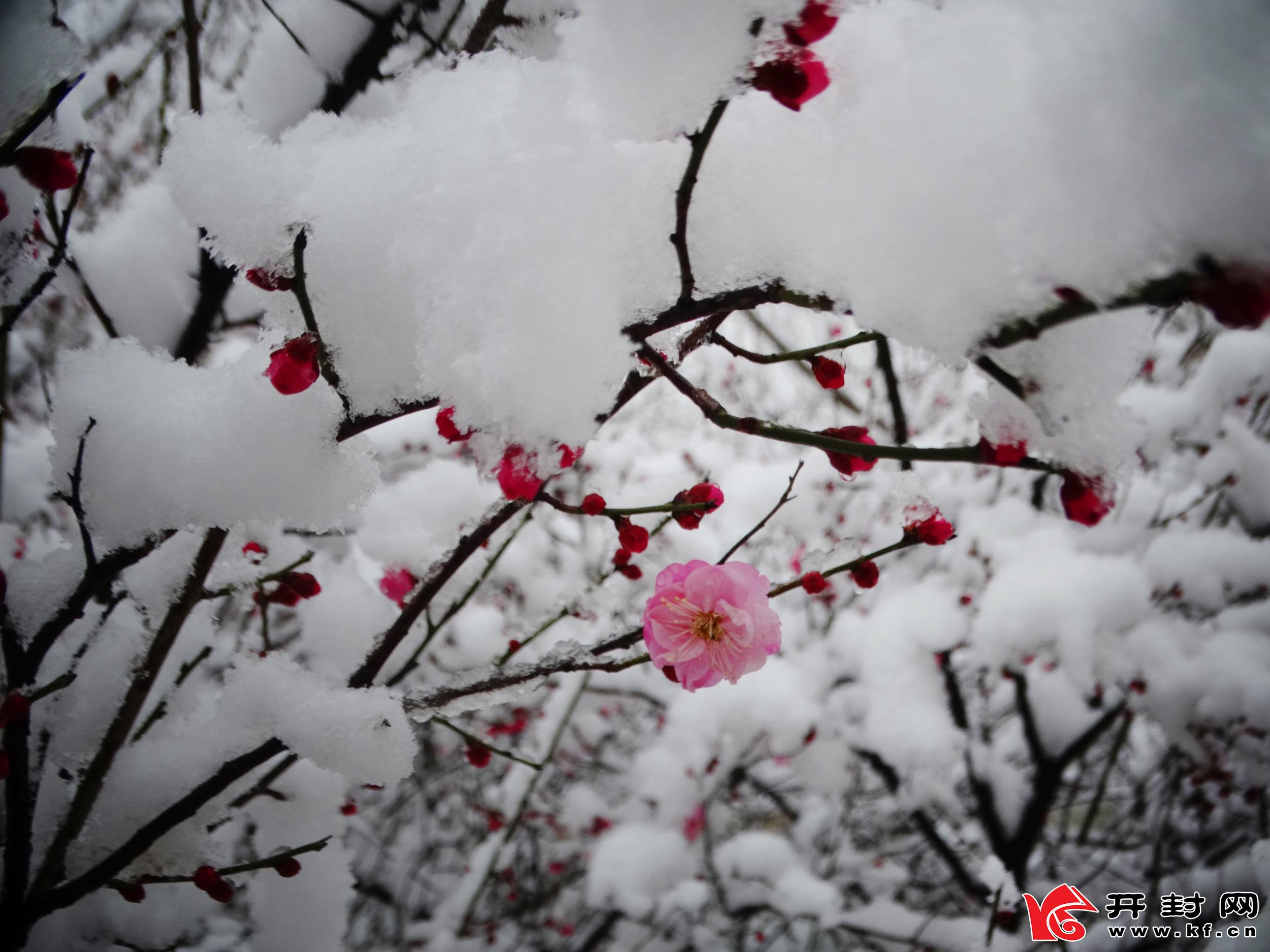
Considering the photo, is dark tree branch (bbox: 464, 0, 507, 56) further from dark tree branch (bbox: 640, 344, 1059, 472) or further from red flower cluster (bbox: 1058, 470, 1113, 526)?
red flower cluster (bbox: 1058, 470, 1113, 526)

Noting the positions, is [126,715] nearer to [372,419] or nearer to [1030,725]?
[372,419]

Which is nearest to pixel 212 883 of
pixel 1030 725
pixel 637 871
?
pixel 637 871

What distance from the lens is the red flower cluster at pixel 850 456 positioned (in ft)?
2.49

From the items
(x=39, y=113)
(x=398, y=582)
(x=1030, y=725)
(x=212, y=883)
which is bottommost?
(x=212, y=883)

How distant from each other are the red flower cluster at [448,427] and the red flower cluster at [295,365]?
0.14m

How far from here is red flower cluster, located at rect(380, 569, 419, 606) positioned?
153 centimetres

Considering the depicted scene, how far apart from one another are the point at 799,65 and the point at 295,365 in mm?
536

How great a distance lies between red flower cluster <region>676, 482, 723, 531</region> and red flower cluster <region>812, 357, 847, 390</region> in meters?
0.21

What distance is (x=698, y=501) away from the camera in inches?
37.7

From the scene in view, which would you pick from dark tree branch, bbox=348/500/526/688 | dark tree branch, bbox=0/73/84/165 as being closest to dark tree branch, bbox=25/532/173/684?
dark tree branch, bbox=348/500/526/688

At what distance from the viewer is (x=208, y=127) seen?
0.62 metres

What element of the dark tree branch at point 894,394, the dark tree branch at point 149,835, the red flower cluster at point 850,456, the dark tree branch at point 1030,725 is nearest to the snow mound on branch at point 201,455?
the dark tree branch at point 149,835

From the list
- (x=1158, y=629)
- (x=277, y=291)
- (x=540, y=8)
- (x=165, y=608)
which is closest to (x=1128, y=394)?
(x=1158, y=629)
